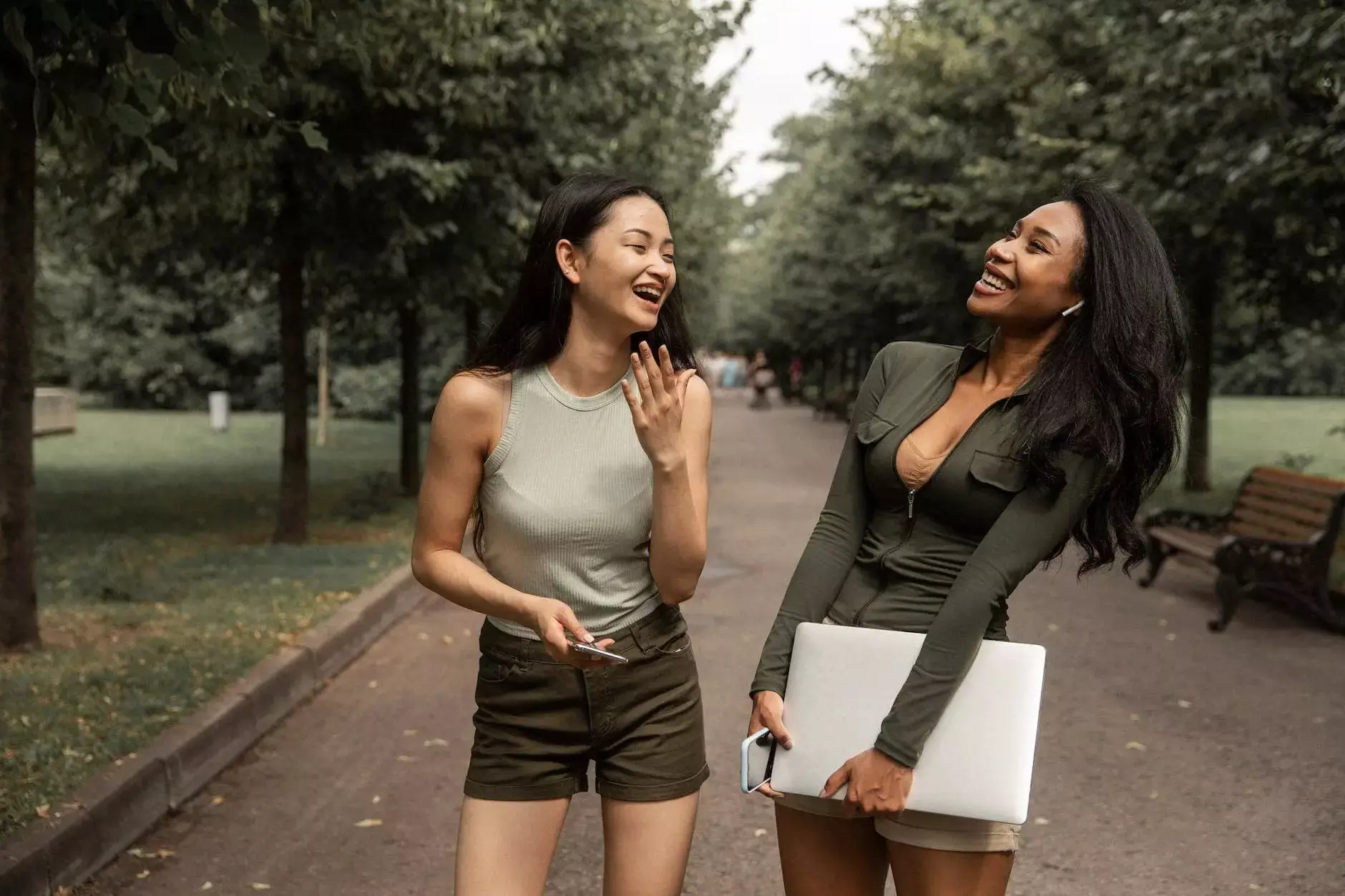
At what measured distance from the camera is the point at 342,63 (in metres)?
10.3

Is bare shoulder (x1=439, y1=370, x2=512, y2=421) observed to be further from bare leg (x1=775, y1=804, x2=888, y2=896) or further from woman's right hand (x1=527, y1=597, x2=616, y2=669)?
bare leg (x1=775, y1=804, x2=888, y2=896)

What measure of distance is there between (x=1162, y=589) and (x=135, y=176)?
8466 millimetres

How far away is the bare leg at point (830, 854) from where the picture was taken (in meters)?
2.61

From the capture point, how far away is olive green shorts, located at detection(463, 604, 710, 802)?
8.54ft

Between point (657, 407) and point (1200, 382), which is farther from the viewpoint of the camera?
point (1200, 382)

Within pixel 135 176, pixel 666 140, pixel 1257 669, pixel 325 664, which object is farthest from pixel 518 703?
pixel 666 140

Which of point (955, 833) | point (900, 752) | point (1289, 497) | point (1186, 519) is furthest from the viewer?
point (1186, 519)

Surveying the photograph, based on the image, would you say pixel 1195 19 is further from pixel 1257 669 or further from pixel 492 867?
pixel 492 867

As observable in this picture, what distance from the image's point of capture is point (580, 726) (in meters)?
2.61

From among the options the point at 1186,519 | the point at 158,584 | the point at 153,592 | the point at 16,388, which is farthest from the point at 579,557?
the point at 1186,519

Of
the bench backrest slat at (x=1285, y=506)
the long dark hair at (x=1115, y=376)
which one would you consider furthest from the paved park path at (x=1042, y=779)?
the long dark hair at (x=1115, y=376)

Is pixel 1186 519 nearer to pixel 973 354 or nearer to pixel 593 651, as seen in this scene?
pixel 973 354

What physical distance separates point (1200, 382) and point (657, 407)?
54.4ft

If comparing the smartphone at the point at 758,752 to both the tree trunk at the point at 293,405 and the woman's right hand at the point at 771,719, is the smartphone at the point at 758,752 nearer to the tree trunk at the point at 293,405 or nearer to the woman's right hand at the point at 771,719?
the woman's right hand at the point at 771,719
